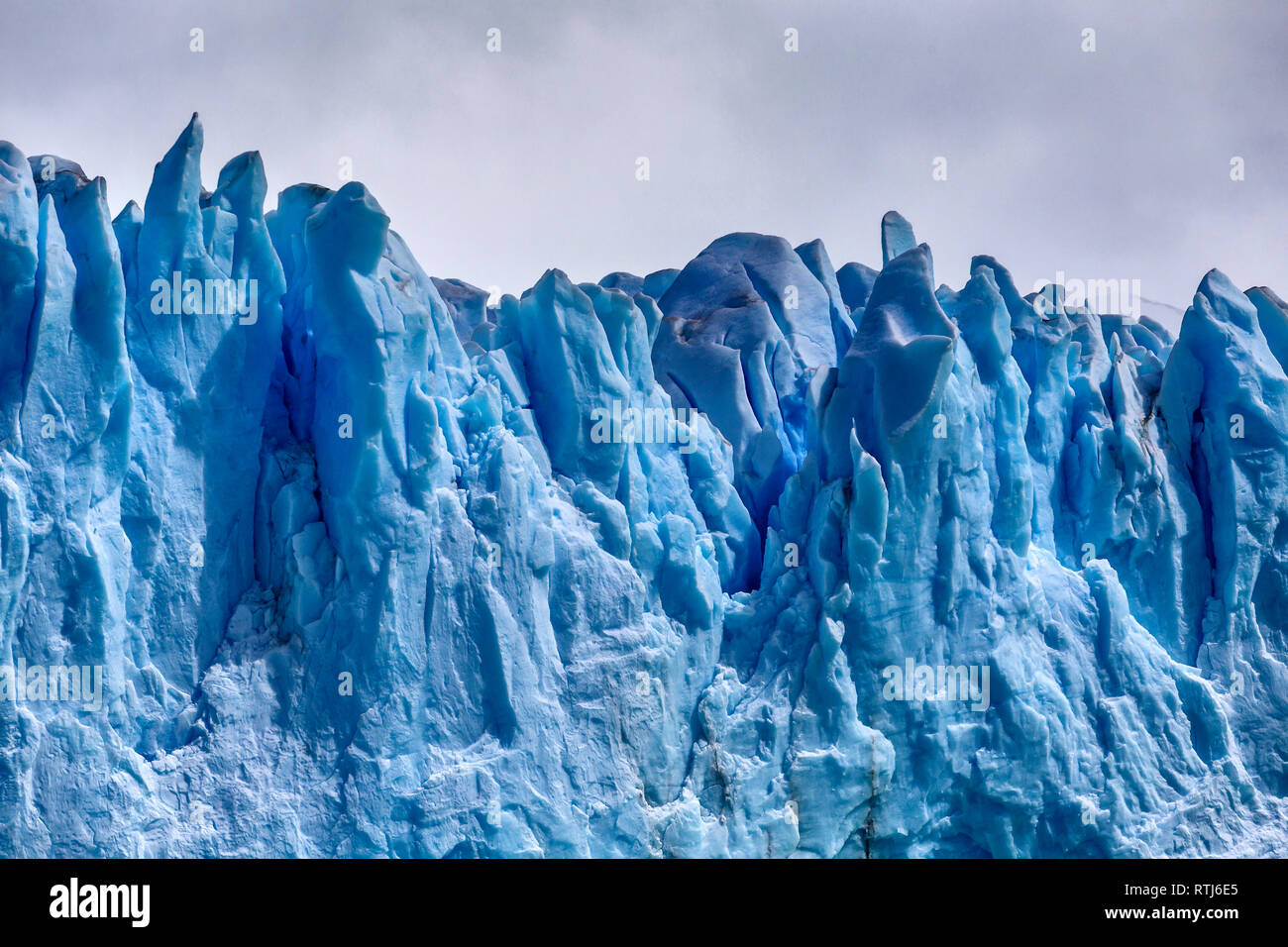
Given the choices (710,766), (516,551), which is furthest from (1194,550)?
(516,551)

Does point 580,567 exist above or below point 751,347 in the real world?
below

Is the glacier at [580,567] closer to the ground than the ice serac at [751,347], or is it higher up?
closer to the ground

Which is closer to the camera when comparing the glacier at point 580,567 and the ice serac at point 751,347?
the glacier at point 580,567

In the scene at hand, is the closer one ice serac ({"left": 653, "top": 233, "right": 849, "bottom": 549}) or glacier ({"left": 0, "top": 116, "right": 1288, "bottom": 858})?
glacier ({"left": 0, "top": 116, "right": 1288, "bottom": 858})

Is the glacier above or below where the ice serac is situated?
below

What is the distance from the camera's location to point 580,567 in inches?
496

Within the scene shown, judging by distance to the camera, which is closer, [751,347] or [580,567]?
[580,567]

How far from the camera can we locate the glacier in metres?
11.2

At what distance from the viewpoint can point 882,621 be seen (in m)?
13.0

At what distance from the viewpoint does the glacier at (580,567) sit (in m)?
11.2
